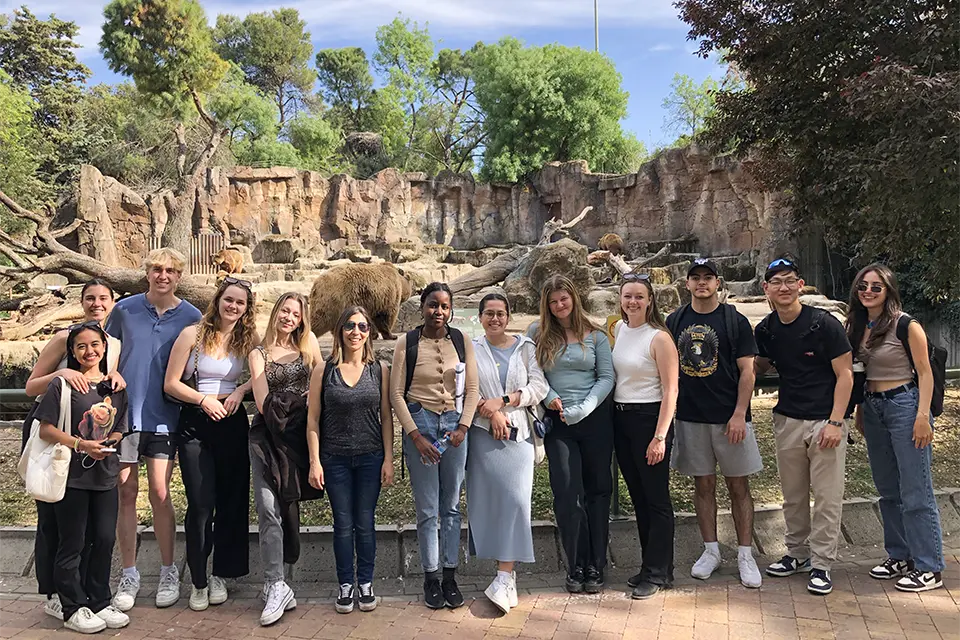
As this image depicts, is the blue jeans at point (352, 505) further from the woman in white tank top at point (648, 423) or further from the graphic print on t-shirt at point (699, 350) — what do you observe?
the graphic print on t-shirt at point (699, 350)

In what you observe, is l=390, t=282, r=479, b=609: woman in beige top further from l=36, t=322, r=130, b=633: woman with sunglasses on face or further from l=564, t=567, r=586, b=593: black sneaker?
l=36, t=322, r=130, b=633: woman with sunglasses on face

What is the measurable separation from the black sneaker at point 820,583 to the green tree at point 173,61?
29389 millimetres

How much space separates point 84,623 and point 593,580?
8.09ft

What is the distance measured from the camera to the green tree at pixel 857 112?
216 inches

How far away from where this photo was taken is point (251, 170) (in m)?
32.3

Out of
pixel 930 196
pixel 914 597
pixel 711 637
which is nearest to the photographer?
pixel 711 637

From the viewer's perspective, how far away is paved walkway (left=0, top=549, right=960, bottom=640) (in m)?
3.28

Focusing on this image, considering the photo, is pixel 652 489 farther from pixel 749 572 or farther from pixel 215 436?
pixel 215 436

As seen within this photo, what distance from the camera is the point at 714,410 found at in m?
3.84

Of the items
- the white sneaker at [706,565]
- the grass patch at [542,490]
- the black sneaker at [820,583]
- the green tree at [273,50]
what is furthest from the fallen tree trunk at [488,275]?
the green tree at [273,50]

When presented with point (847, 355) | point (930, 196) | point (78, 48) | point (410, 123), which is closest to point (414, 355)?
point (847, 355)

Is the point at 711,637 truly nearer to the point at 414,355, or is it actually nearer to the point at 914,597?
the point at 914,597

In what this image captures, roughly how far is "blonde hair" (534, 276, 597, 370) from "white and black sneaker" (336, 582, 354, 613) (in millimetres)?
1487

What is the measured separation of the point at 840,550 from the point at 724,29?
5514 mm
